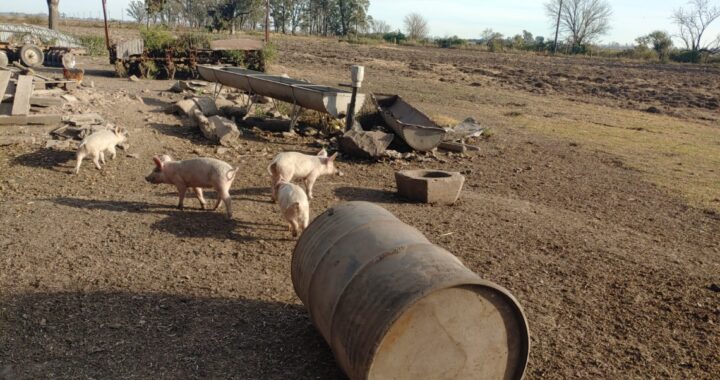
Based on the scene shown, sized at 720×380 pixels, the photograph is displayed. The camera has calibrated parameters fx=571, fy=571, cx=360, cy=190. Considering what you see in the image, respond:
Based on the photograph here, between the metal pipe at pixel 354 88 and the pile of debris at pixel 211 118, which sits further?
the pile of debris at pixel 211 118

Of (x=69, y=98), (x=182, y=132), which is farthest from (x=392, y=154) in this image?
(x=69, y=98)

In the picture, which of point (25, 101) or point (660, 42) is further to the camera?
point (660, 42)

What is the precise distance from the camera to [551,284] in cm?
616

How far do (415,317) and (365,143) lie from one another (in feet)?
26.1

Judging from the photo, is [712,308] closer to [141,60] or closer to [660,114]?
[660,114]

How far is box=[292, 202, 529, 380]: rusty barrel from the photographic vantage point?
3484 mm

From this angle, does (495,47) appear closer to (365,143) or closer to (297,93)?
(297,93)

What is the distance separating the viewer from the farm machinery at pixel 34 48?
2186 cm

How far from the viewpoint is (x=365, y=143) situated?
11.3 meters

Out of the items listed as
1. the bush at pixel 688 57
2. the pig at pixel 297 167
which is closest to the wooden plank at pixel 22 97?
the pig at pixel 297 167

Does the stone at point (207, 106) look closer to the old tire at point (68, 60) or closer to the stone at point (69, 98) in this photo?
the stone at point (69, 98)

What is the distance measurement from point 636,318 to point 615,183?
5.98 m

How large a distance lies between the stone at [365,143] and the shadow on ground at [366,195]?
6.01 ft

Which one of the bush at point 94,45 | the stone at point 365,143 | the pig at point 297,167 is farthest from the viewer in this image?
the bush at point 94,45
